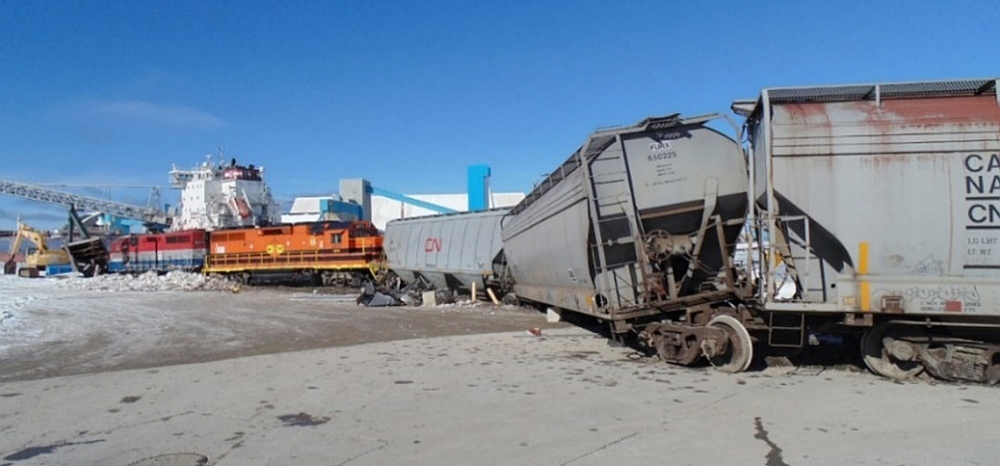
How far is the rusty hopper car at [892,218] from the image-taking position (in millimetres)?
7352

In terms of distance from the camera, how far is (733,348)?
8.52m

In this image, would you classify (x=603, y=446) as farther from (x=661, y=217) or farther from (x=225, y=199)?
(x=225, y=199)

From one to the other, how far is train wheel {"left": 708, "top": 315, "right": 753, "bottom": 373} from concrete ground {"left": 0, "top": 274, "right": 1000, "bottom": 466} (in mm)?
214

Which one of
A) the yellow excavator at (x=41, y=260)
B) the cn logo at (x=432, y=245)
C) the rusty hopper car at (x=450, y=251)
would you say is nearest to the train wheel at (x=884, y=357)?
the rusty hopper car at (x=450, y=251)

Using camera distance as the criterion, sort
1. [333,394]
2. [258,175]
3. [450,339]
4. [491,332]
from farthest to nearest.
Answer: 1. [258,175]
2. [491,332]
3. [450,339]
4. [333,394]

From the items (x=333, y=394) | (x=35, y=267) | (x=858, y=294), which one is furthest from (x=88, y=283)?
(x=858, y=294)

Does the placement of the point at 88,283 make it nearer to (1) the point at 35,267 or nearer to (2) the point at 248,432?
(1) the point at 35,267

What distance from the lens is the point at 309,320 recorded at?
16625mm

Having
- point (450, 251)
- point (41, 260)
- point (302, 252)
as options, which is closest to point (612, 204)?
point (450, 251)

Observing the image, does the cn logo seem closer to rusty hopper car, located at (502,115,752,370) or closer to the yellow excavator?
rusty hopper car, located at (502,115,752,370)

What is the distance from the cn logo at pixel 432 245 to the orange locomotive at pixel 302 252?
5918mm

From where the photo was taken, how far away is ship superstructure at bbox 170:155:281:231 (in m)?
49.4

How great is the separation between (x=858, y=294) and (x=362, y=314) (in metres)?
13.4

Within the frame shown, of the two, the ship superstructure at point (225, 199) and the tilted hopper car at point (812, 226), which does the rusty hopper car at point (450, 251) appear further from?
the ship superstructure at point (225, 199)
